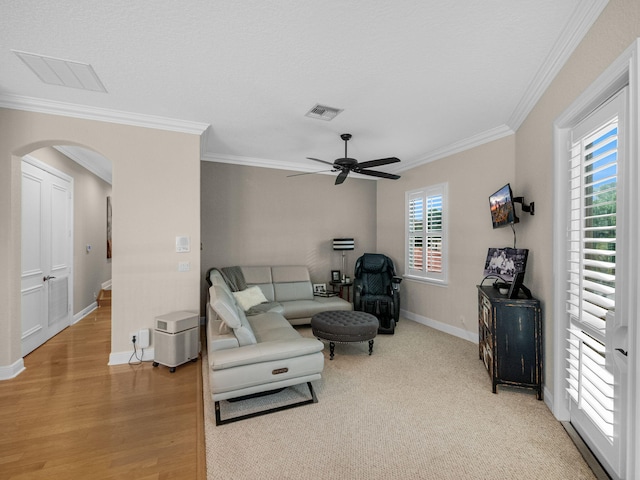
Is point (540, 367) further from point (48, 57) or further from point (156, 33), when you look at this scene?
point (48, 57)

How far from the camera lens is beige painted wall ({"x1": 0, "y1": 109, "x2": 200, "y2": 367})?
10.3 feet

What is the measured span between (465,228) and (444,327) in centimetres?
157

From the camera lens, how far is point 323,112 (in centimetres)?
346

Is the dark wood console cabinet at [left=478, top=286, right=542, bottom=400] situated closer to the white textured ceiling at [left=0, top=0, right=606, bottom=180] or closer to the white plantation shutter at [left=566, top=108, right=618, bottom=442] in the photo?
the white plantation shutter at [left=566, top=108, right=618, bottom=442]

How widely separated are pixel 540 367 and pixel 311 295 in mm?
3467

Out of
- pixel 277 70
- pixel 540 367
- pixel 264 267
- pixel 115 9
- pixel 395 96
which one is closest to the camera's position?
pixel 115 9

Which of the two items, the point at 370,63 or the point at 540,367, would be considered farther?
the point at 540,367

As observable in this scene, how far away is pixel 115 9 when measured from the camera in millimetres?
1920

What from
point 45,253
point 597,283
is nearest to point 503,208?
point 597,283

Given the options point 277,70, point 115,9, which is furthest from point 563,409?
point 115,9

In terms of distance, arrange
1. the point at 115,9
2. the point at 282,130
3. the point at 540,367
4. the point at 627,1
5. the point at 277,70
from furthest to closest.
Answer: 1. the point at 282,130
2. the point at 540,367
3. the point at 277,70
4. the point at 115,9
5. the point at 627,1

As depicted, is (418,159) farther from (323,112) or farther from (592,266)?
(592,266)

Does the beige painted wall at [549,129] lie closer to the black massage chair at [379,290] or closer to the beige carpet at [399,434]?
the beige carpet at [399,434]

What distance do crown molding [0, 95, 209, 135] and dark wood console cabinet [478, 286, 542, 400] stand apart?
12.5 feet
